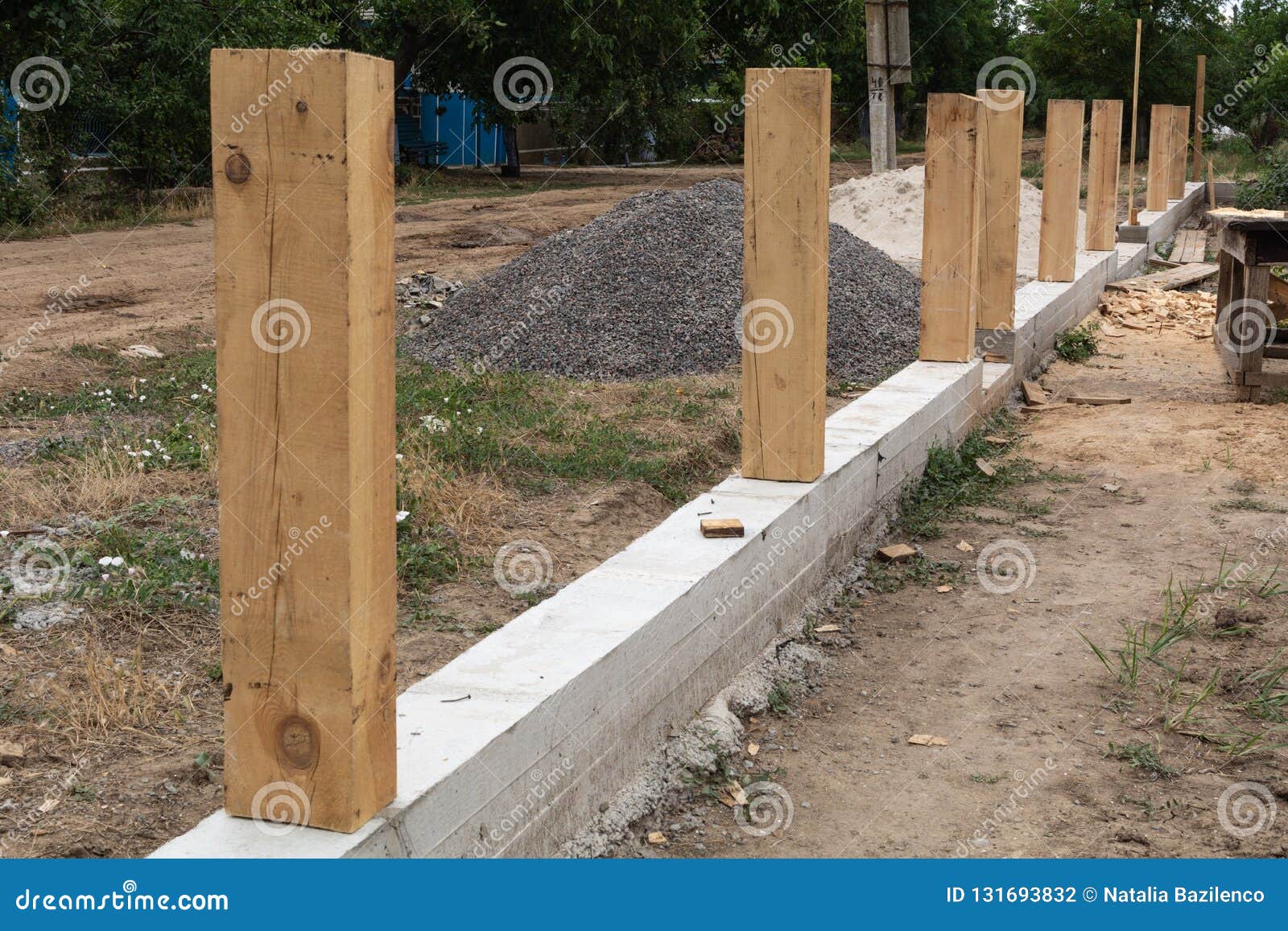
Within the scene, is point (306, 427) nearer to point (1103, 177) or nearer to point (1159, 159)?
point (1103, 177)

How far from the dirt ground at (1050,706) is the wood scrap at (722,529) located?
2.07 feet

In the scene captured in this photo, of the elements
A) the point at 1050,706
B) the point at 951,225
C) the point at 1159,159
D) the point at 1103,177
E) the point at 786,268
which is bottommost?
the point at 1050,706

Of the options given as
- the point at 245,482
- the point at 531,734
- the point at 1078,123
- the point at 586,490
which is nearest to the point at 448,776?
the point at 531,734

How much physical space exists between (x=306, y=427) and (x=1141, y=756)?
2.81m

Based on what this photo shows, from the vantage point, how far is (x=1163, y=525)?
639cm

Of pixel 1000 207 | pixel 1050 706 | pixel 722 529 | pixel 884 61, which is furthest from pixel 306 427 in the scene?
pixel 884 61

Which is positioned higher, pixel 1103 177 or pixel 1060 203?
pixel 1103 177

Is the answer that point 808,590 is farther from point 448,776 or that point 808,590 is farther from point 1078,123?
point 1078,123

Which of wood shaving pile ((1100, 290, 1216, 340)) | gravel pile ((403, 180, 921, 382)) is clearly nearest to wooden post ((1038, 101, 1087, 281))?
wood shaving pile ((1100, 290, 1216, 340))

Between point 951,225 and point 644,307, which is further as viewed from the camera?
point 644,307

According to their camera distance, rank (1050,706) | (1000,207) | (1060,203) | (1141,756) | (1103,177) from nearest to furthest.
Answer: (1141,756) < (1050,706) < (1000,207) < (1060,203) < (1103,177)

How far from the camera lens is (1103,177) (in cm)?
1455

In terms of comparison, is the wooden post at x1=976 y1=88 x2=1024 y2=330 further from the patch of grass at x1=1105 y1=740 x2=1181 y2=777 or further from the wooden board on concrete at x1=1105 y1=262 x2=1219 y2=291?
the wooden board on concrete at x1=1105 y1=262 x2=1219 y2=291

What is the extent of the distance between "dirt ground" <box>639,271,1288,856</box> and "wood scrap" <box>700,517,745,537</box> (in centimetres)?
63
